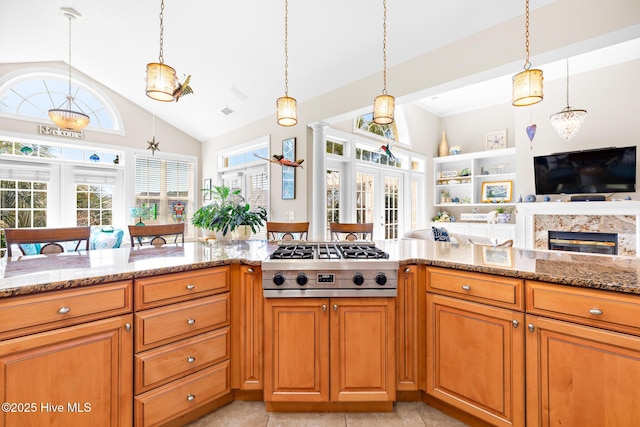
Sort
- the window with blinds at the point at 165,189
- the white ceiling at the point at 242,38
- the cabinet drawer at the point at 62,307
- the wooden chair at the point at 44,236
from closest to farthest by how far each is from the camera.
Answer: the cabinet drawer at the point at 62,307 < the wooden chair at the point at 44,236 < the white ceiling at the point at 242,38 < the window with blinds at the point at 165,189

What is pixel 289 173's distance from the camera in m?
4.37

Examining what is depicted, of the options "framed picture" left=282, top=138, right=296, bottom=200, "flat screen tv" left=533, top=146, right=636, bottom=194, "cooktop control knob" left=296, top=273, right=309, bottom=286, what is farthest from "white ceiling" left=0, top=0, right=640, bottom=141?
"cooktop control knob" left=296, top=273, right=309, bottom=286

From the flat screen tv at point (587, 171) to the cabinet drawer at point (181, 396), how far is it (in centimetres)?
581

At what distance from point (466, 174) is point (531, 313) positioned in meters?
6.02

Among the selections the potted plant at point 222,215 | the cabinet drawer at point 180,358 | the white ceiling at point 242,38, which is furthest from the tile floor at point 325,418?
the white ceiling at point 242,38

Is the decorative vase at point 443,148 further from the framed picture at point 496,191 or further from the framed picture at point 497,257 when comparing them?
the framed picture at point 497,257

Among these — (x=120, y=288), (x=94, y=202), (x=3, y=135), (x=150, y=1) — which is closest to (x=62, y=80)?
(x=3, y=135)

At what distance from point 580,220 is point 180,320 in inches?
238

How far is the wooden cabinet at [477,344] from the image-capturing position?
1.45 metres

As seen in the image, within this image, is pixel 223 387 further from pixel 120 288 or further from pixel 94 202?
pixel 94 202

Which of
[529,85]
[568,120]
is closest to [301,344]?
[529,85]

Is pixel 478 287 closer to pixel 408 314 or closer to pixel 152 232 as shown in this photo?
pixel 408 314

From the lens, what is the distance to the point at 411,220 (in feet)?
22.5

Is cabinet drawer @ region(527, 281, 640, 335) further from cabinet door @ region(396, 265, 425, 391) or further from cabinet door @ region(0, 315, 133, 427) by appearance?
cabinet door @ region(0, 315, 133, 427)
